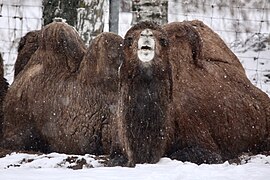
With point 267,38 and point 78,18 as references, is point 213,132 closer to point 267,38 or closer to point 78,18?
point 78,18

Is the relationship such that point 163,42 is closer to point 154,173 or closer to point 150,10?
point 154,173

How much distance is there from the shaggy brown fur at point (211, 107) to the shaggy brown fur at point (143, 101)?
0.98 feet

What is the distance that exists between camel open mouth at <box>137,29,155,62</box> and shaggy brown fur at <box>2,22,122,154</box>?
1.03 metres

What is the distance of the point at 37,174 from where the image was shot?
6.00 meters

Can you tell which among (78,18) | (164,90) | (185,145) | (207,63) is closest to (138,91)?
(164,90)

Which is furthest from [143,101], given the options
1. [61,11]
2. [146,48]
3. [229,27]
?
[229,27]

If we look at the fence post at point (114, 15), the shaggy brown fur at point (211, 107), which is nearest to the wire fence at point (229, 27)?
the fence post at point (114, 15)

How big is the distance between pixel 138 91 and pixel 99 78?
110cm

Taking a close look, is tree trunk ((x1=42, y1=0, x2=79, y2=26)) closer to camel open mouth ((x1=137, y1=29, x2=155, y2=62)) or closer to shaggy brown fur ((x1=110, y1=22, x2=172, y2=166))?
shaggy brown fur ((x1=110, y1=22, x2=172, y2=166))

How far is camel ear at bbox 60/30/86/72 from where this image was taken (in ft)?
27.5

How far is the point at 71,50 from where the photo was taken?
27.6 feet

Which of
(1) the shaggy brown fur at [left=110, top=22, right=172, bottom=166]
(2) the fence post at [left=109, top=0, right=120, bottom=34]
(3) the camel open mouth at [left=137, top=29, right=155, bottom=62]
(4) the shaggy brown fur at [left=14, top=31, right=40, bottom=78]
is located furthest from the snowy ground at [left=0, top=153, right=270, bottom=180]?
(2) the fence post at [left=109, top=0, right=120, bottom=34]

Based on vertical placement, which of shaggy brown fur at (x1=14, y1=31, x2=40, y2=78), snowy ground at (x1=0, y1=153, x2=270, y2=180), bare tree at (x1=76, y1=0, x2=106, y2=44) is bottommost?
snowy ground at (x1=0, y1=153, x2=270, y2=180)

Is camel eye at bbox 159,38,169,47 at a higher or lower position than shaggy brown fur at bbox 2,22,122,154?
higher
